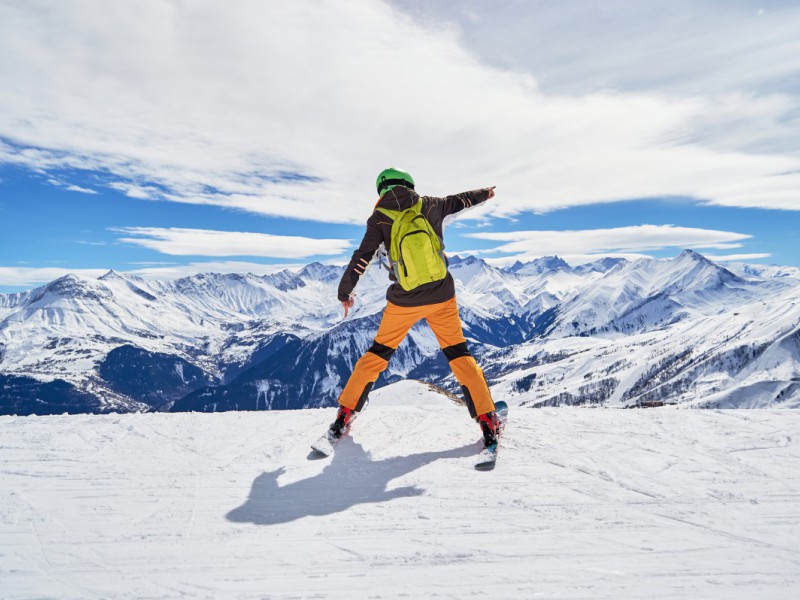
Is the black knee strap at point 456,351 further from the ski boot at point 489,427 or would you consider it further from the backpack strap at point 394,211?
the backpack strap at point 394,211

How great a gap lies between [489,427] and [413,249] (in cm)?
241

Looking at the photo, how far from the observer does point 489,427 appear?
5.70 metres

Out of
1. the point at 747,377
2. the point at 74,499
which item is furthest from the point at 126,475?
the point at 747,377

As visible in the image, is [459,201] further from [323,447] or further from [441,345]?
[323,447]

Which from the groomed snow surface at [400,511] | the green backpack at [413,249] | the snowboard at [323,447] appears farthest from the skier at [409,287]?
the groomed snow surface at [400,511]

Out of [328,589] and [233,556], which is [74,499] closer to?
[233,556]

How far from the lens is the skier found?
5.74 m

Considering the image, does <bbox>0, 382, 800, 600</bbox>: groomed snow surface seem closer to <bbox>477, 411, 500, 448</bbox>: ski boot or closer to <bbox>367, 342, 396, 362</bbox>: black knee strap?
<bbox>477, 411, 500, 448</bbox>: ski boot

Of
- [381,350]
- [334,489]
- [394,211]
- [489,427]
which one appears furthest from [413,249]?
[334,489]

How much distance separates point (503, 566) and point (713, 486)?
9.21ft

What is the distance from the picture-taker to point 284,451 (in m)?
5.85

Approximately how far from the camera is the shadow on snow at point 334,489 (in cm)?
420

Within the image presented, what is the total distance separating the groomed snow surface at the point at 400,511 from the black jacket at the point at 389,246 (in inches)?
78.3

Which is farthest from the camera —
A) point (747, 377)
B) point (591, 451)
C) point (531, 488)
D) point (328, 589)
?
point (747, 377)
